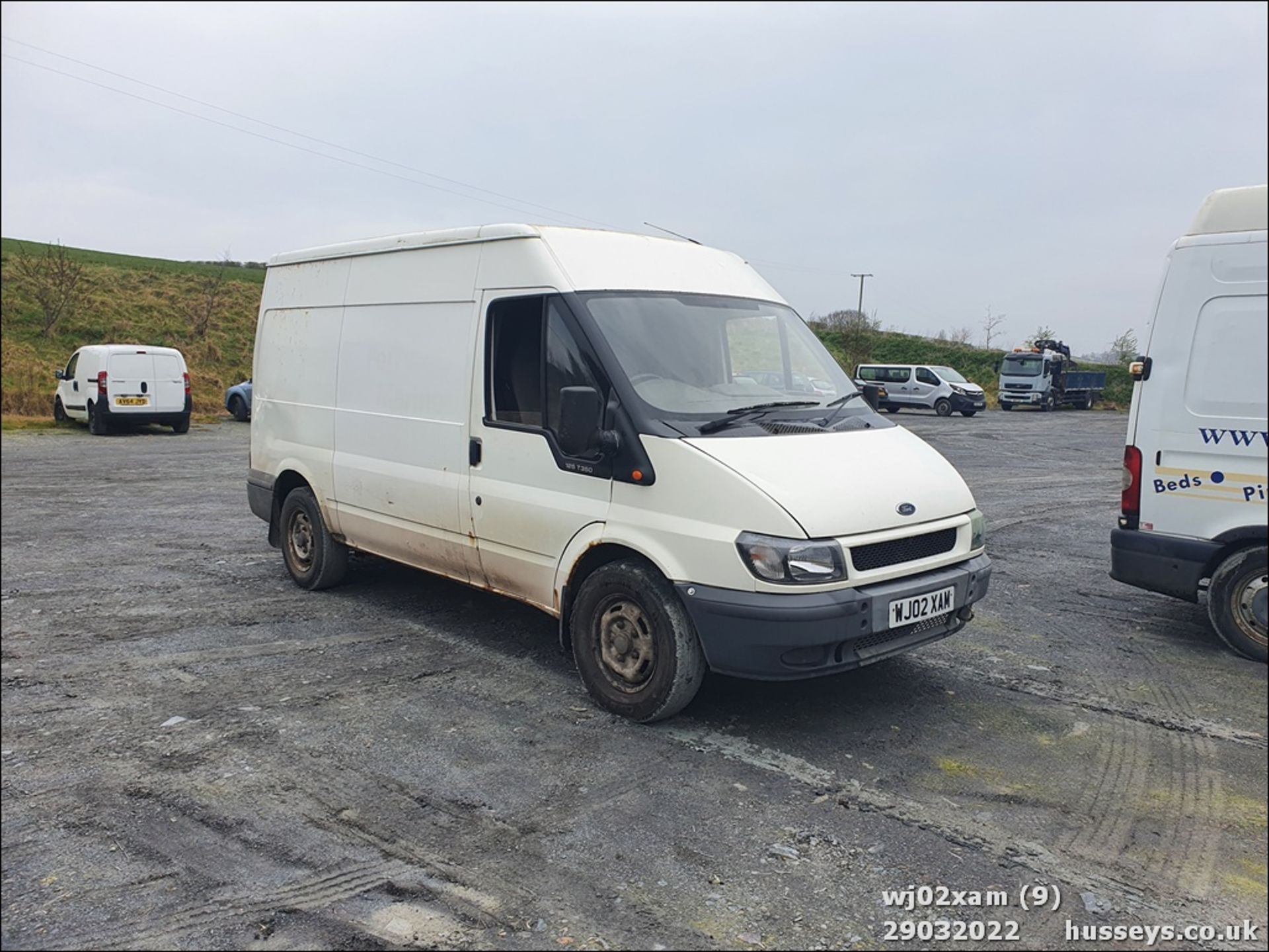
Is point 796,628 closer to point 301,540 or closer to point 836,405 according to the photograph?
point 836,405

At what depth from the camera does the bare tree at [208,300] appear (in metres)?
34.6

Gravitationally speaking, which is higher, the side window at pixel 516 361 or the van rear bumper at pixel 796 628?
the side window at pixel 516 361

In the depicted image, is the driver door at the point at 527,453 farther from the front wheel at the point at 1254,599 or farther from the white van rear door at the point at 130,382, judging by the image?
the white van rear door at the point at 130,382

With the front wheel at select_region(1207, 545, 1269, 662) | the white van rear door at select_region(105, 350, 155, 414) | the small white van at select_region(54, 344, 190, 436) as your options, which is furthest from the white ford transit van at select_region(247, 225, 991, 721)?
the small white van at select_region(54, 344, 190, 436)

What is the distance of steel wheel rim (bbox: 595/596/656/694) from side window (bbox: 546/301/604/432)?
1011 mm

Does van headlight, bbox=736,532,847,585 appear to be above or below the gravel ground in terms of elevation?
above

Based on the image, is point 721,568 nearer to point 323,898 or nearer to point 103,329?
point 323,898

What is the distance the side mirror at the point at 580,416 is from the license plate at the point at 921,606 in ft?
5.41

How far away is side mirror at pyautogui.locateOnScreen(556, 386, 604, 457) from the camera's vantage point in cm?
467

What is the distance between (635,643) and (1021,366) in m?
36.7

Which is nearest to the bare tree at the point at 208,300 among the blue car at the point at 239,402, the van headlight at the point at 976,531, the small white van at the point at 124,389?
the blue car at the point at 239,402

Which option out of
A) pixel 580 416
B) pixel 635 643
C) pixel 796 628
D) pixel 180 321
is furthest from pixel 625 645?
pixel 180 321

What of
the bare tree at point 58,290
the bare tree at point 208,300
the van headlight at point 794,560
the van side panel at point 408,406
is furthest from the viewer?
the bare tree at point 208,300

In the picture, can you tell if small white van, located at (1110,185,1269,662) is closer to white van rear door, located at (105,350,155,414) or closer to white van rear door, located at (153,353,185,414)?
white van rear door, located at (105,350,155,414)
